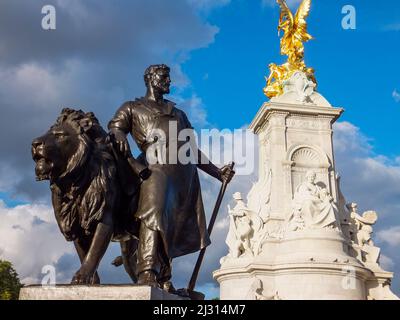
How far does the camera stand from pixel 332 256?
2127 centimetres

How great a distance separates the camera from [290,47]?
2994 centimetres

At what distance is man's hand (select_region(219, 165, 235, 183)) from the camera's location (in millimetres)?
6160

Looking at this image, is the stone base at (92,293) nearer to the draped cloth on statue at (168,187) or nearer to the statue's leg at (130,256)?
the draped cloth on statue at (168,187)

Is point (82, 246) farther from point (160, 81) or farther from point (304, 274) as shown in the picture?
point (304, 274)

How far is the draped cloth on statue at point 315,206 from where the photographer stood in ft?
74.0

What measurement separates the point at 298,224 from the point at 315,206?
1040mm

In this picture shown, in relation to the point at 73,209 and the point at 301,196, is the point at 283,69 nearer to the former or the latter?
the point at 301,196

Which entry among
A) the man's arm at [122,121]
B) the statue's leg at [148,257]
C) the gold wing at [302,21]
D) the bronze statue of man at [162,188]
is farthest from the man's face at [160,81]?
the gold wing at [302,21]

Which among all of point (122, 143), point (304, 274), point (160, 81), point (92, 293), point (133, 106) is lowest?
point (92, 293)

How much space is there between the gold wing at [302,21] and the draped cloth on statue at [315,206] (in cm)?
987

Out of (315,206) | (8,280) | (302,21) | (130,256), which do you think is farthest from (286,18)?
(130,256)

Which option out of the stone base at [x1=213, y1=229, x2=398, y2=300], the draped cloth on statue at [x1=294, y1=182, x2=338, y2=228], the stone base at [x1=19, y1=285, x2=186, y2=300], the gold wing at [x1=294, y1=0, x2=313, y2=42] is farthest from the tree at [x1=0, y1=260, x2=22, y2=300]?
the stone base at [x1=19, y1=285, x2=186, y2=300]

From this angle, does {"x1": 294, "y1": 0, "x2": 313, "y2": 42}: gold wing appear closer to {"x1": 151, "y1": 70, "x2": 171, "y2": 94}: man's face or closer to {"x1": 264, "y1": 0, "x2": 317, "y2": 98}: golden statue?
{"x1": 264, "y1": 0, "x2": 317, "y2": 98}: golden statue
